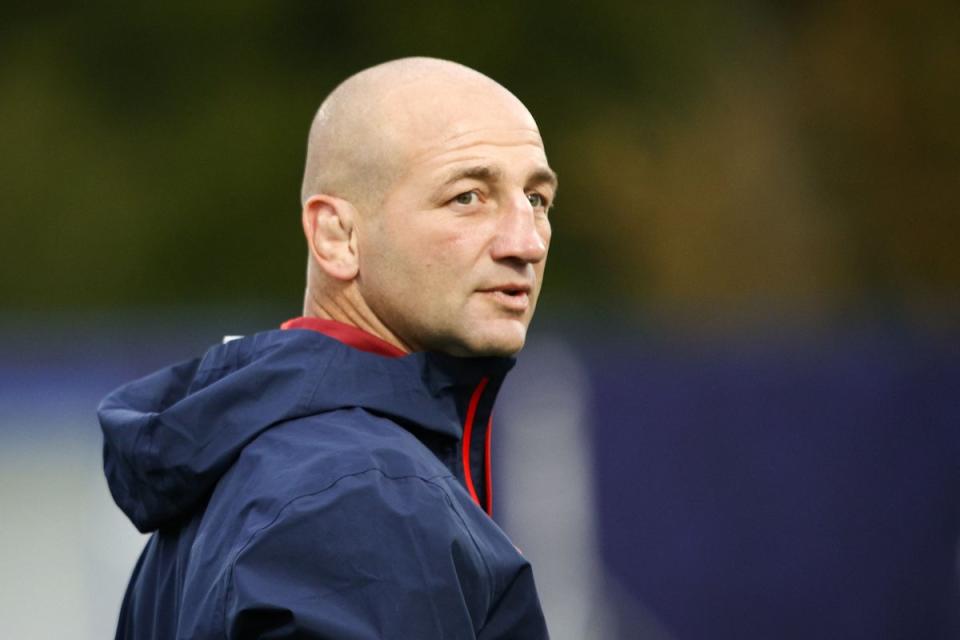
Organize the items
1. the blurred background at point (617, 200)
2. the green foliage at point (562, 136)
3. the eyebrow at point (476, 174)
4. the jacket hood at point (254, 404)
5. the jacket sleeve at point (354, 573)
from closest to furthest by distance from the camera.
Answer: the jacket sleeve at point (354, 573), the jacket hood at point (254, 404), the eyebrow at point (476, 174), the blurred background at point (617, 200), the green foliage at point (562, 136)

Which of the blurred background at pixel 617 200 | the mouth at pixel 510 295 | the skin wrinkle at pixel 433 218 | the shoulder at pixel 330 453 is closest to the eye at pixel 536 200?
the skin wrinkle at pixel 433 218

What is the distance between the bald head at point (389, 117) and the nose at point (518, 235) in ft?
0.36

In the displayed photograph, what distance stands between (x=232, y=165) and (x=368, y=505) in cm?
512

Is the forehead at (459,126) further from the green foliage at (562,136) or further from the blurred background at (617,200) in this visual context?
the green foliage at (562,136)

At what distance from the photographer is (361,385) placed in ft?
5.03

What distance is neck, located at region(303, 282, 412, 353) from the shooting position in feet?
5.60

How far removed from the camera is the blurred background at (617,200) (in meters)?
4.14

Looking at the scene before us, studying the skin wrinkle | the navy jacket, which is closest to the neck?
the skin wrinkle

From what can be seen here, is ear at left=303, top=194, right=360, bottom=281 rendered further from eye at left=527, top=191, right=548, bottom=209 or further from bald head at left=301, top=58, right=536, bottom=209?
eye at left=527, top=191, right=548, bottom=209

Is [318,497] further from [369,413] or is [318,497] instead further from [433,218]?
[433,218]

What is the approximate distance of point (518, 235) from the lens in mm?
1640

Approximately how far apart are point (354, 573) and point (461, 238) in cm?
47

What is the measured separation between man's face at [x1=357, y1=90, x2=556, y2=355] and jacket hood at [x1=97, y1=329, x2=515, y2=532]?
0.05m

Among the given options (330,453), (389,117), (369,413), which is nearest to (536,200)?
(389,117)
